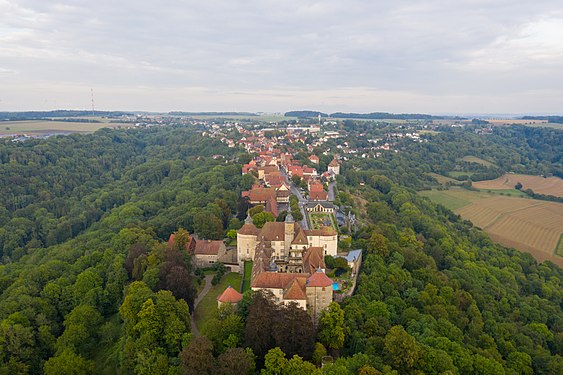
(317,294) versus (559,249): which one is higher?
(317,294)

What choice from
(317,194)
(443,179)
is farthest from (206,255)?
(443,179)

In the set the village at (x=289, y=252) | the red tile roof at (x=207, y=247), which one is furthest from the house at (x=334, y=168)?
the red tile roof at (x=207, y=247)

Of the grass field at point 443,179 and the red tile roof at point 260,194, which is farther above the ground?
the red tile roof at point 260,194

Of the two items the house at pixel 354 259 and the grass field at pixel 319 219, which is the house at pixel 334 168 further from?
the house at pixel 354 259

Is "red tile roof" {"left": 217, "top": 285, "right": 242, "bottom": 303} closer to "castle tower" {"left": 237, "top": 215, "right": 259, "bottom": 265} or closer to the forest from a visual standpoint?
the forest

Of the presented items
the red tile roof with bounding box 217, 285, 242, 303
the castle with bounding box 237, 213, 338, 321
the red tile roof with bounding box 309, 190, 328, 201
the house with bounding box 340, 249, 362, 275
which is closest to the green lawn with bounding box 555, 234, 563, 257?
the red tile roof with bounding box 309, 190, 328, 201

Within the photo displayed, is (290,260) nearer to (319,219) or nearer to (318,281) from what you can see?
(318,281)
